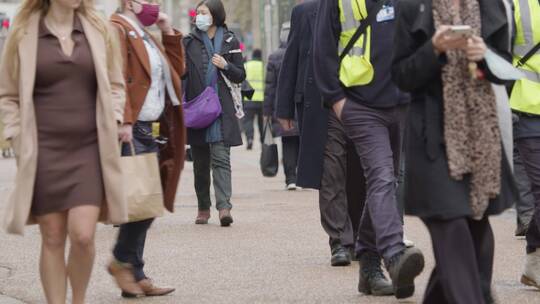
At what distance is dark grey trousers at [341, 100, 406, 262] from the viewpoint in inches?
306

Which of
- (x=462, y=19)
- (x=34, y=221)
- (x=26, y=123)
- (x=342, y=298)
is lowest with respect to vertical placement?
(x=342, y=298)

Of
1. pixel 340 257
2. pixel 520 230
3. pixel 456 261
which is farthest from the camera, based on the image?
pixel 520 230

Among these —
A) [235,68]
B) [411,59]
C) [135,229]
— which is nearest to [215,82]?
[235,68]

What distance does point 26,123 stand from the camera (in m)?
6.73

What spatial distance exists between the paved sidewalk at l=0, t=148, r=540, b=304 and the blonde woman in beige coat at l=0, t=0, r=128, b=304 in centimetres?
140

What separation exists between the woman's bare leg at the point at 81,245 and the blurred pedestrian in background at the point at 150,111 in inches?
43.8

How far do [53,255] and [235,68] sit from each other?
18.6 feet

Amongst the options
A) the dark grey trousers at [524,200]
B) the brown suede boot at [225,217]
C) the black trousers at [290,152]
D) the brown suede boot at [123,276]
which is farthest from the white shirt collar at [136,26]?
the black trousers at [290,152]

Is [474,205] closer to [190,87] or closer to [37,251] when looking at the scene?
[37,251]

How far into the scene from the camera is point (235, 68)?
1245 cm

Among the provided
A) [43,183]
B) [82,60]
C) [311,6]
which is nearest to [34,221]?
[43,183]

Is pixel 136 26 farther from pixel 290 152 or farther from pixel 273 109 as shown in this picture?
pixel 290 152

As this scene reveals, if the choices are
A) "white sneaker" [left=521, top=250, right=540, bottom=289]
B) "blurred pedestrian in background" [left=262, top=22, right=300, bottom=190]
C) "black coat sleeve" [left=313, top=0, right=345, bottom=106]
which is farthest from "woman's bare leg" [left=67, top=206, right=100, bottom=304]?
"blurred pedestrian in background" [left=262, top=22, right=300, bottom=190]

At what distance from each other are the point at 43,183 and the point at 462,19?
199cm
